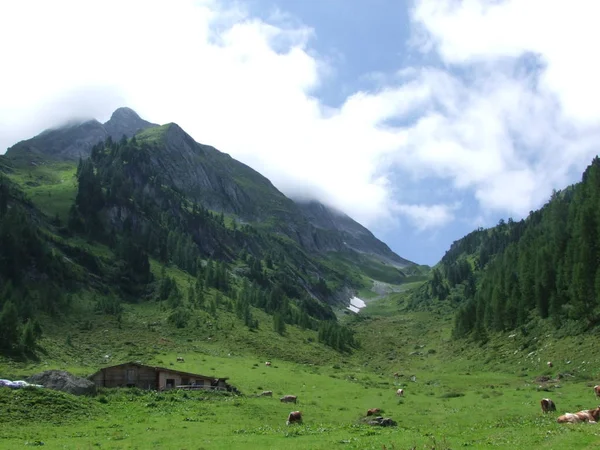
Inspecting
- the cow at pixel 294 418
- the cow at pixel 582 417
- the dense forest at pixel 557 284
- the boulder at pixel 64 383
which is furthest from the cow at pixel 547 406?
the boulder at pixel 64 383

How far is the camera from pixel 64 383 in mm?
49031

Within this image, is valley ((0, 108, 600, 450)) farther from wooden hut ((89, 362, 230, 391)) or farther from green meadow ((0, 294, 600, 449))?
wooden hut ((89, 362, 230, 391))

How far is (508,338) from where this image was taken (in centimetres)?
9481

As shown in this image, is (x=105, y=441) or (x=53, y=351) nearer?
(x=105, y=441)

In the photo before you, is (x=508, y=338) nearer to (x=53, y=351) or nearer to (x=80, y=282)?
(x=53, y=351)

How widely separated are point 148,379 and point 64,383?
13.4 meters

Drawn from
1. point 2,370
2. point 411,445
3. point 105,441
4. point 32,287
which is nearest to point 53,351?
point 2,370

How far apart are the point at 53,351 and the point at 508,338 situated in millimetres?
81242

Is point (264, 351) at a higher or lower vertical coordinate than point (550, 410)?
lower

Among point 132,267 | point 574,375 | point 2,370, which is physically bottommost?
point 2,370

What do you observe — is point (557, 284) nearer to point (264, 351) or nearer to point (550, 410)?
point (550, 410)

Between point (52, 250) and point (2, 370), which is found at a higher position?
point (52, 250)

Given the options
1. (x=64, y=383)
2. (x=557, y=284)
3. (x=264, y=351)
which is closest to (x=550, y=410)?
(x=64, y=383)

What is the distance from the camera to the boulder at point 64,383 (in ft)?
160
